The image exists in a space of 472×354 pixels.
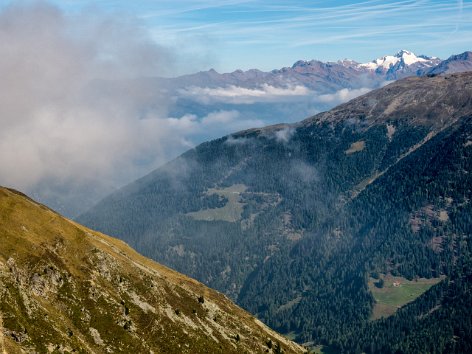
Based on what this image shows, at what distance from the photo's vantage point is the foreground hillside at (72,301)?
138125mm

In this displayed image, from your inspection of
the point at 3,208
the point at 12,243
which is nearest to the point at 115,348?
the point at 12,243

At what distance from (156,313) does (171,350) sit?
61.5 feet

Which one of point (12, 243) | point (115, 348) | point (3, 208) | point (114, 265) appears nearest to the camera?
point (115, 348)

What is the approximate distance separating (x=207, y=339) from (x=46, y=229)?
215 ft

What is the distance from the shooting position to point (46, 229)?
185 m

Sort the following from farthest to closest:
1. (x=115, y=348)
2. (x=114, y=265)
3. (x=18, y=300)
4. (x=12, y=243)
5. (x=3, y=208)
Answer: (x=114, y=265) → (x=3, y=208) → (x=12, y=243) → (x=115, y=348) → (x=18, y=300)

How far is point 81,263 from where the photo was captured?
7210 inches

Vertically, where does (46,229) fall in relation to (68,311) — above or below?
above

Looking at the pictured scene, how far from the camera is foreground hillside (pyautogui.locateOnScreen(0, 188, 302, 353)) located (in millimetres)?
138125

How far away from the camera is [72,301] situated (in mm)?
161750

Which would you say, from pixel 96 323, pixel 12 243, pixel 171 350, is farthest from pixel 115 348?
pixel 12 243

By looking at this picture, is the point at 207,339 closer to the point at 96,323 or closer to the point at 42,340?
the point at 96,323

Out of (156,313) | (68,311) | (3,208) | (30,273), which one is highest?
(3,208)

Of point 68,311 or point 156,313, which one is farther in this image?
point 156,313
